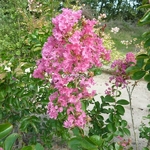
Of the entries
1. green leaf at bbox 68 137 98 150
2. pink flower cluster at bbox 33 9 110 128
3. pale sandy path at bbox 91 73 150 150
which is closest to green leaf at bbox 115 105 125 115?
pink flower cluster at bbox 33 9 110 128

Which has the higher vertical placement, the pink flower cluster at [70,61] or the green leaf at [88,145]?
the pink flower cluster at [70,61]

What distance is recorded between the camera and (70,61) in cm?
95

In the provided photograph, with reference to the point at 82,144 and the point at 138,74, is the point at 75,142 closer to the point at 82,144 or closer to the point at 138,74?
the point at 82,144

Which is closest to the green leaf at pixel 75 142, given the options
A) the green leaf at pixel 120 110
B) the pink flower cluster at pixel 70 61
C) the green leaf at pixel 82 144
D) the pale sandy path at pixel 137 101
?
the green leaf at pixel 82 144

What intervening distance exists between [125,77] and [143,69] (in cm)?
24

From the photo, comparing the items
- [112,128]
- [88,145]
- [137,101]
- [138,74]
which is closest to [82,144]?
[88,145]

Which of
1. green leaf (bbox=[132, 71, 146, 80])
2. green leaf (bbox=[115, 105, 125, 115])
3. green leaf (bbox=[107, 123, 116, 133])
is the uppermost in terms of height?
green leaf (bbox=[132, 71, 146, 80])

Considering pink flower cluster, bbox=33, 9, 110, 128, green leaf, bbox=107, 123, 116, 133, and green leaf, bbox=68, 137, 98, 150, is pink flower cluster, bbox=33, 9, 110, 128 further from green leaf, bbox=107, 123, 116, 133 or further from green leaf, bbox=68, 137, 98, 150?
green leaf, bbox=107, 123, 116, 133

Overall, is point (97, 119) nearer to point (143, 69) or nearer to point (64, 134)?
Answer: point (64, 134)

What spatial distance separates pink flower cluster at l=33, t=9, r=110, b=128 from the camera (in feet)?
3.07

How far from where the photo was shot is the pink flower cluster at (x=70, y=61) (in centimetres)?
94

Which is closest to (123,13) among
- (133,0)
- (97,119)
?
(133,0)

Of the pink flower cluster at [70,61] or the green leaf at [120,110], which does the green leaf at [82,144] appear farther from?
the green leaf at [120,110]

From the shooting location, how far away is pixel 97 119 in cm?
163
